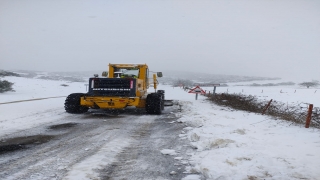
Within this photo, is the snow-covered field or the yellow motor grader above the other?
the yellow motor grader

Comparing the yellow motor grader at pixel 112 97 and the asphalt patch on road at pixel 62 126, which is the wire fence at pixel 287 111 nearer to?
the yellow motor grader at pixel 112 97

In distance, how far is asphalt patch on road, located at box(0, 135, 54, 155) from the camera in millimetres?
5627

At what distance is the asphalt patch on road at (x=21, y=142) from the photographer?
18.5 ft

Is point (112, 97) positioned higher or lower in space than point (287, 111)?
higher

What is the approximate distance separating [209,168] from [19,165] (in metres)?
3.22

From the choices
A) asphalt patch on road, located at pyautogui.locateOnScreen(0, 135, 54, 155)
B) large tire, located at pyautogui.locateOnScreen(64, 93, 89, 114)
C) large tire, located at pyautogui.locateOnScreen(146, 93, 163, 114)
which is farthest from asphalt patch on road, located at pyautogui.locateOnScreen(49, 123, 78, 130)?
large tire, located at pyautogui.locateOnScreen(146, 93, 163, 114)

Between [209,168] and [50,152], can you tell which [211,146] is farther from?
[50,152]

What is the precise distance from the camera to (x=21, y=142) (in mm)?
6180

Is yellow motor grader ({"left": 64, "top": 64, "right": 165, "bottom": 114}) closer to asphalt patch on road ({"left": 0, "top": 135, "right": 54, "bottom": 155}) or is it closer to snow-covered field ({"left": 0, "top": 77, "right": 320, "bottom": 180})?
snow-covered field ({"left": 0, "top": 77, "right": 320, "bottom": 180})

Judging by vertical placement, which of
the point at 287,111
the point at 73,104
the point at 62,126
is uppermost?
the point at 73,104

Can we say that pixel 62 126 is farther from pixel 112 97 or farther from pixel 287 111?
pixel 287 111

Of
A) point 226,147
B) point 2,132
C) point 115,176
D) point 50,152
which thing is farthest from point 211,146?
point 2,132

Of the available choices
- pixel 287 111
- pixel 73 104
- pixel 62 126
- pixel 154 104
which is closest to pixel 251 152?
pixel 62 126

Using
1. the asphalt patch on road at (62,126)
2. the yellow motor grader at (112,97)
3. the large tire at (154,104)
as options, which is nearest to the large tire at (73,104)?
the yellow motor grader at (112,97)
